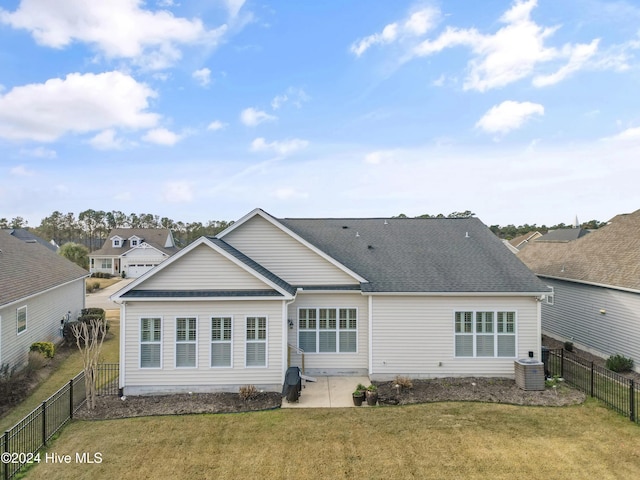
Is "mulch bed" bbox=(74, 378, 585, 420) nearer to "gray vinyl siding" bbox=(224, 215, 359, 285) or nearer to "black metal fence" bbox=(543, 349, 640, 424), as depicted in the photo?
"black metal fence" bbox=(543, 349, 640, 424)

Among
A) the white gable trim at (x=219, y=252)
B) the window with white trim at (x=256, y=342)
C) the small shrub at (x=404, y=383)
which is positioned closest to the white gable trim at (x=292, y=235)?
the white gable trim at (x=219, y=252)

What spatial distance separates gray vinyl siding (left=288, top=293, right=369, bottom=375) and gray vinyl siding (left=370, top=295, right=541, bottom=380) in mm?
528

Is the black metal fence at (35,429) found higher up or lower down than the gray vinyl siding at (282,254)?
lower down

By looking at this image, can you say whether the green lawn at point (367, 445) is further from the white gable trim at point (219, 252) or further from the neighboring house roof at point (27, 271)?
the neighboring house roof at point (27, 271)

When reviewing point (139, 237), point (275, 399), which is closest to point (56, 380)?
point (275, 399)

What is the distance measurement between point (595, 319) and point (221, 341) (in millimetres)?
16865

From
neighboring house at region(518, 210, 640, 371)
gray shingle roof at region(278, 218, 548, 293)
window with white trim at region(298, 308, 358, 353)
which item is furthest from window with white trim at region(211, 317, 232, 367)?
neighboring house at region(518, 210, 640, 371)

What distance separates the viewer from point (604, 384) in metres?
12.0

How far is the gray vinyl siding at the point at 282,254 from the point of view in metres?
13.8

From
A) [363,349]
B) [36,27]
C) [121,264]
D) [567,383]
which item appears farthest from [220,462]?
[121,264]

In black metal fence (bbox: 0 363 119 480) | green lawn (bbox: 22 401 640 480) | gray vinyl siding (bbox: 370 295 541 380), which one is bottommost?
green lawn (bbox: 22 401 640 480)

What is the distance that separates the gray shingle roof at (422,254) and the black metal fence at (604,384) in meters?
3.45

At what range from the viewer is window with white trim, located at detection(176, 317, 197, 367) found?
11.8m

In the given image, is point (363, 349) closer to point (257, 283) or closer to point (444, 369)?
point (444, 369)
